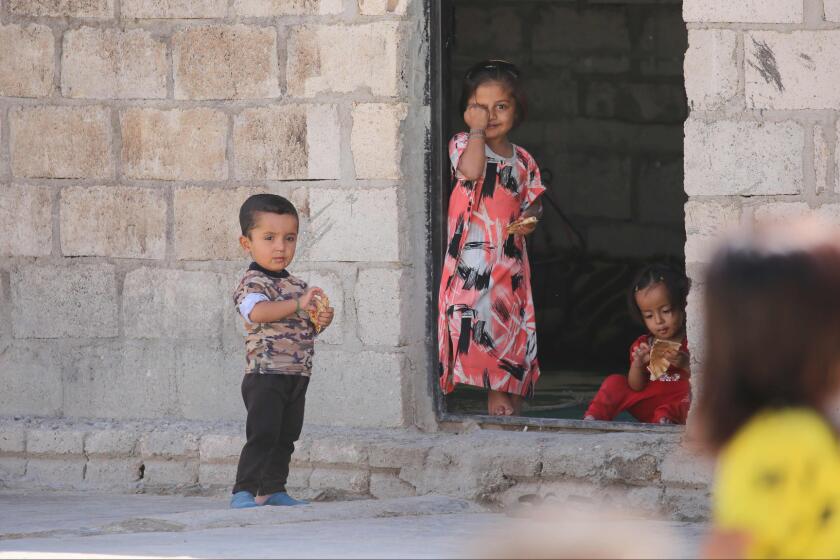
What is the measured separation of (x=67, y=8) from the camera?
602 centimetres

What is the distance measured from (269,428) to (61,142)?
171cm

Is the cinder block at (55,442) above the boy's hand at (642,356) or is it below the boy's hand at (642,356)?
below

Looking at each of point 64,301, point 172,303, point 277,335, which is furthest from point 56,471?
point 277,335

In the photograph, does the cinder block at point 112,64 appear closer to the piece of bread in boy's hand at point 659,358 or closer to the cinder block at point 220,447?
the cinder block at point 220,447

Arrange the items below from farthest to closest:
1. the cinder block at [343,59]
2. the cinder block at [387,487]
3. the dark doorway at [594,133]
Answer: the dark doorway at [594,133], the cinder block at [343,59], the cinder block at [387,487]

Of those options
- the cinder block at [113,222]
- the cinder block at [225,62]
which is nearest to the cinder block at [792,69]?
the cinder block at [225,62]

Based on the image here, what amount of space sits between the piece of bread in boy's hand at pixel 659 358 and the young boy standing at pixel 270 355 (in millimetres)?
1574

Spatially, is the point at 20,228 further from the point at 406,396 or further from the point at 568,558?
the point at 568,558

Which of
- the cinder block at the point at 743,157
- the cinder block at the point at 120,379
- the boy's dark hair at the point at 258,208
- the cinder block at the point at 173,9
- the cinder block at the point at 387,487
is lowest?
the cinder block at the point at 387,487

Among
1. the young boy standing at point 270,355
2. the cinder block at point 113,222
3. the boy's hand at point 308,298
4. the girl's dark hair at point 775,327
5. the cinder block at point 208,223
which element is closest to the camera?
the girl's dark hair at point 775,327

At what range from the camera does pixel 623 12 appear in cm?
1065

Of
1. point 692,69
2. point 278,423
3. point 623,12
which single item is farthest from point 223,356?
point 623,12

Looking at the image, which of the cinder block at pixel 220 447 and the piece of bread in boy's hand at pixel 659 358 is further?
the piece of bread in boy's hand at pixel 659 358

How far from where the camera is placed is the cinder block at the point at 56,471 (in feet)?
19.6
